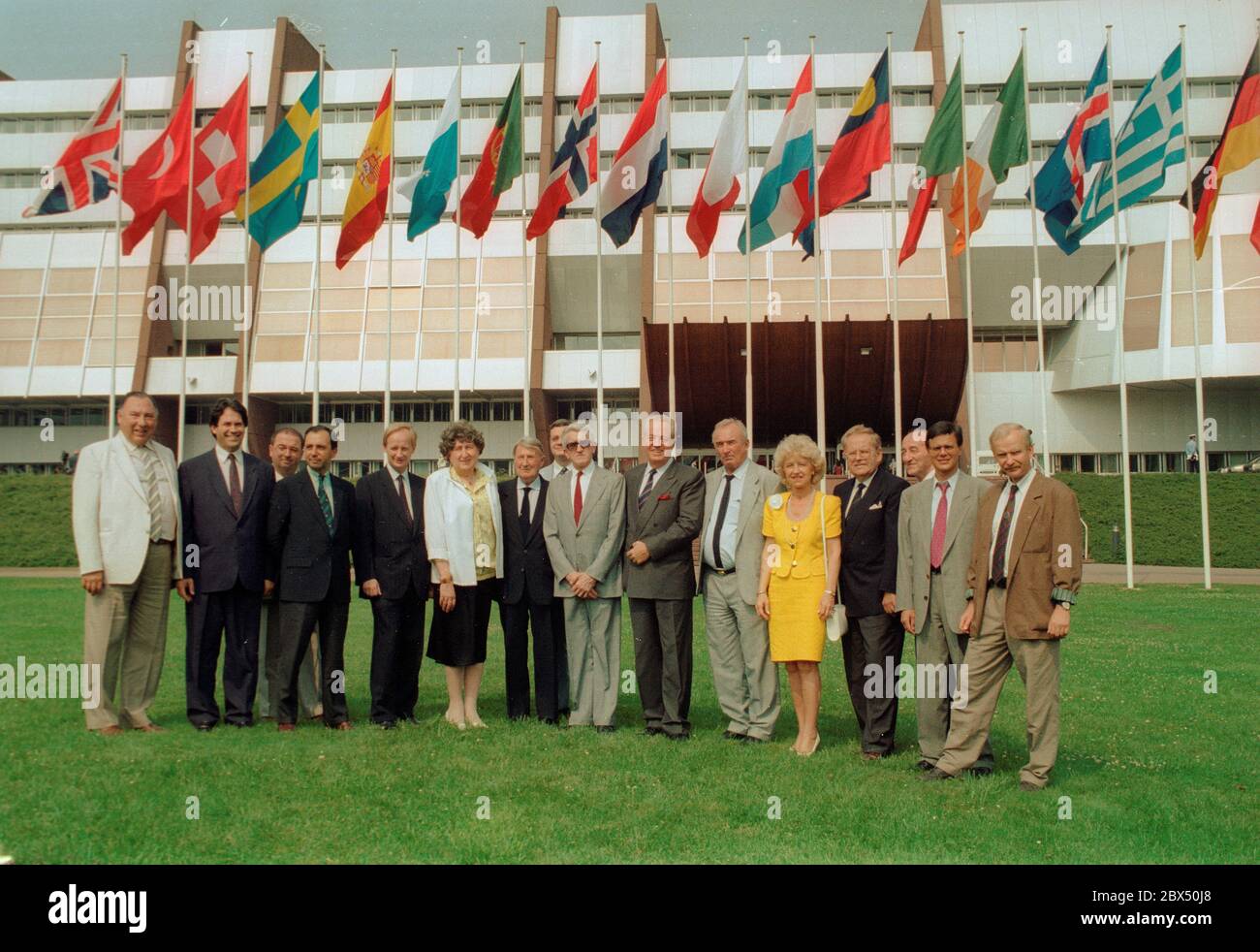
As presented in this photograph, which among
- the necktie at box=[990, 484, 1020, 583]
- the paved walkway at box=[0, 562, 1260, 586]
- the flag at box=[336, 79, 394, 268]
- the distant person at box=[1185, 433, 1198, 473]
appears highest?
the flag at box=[336, 79, 394, 268]

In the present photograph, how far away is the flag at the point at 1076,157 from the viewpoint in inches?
755

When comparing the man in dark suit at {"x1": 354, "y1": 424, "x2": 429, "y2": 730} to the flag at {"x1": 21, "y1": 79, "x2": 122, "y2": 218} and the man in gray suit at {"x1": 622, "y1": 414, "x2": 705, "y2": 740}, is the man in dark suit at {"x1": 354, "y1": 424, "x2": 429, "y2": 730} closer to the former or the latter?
the man in gray suit at {"x1": 622, "y1": 414, "x2": 705, "y2": 740}

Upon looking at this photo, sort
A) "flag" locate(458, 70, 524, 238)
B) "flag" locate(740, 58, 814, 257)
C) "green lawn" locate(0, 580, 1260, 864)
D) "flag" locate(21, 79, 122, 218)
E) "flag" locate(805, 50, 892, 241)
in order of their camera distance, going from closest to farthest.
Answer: "green lawn" locate(0, 580, 1260, 864) → "flag" locate(21, 79, 122, 218) → "flag" locate(805, 50, 892, 241) → "flag" locate(740, 58, 814, 257) → "flag" locate(458, 70, 524, 238)

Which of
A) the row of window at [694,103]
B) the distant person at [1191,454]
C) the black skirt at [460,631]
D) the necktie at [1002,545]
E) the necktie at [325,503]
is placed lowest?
the black skirt at [460,631]

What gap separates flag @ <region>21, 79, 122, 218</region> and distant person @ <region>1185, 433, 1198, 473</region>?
30855mm

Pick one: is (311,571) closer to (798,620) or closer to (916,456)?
(798,620)

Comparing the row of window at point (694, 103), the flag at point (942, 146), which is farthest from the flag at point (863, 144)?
the row of window at point (694, 103)

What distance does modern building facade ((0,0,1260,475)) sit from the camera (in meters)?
34.0

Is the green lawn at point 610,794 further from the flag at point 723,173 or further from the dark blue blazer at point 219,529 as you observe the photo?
the flag at point 723,173

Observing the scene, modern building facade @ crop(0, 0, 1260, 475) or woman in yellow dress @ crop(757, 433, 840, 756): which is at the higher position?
modern building facade @ crop(0, 0, 1260, 475)

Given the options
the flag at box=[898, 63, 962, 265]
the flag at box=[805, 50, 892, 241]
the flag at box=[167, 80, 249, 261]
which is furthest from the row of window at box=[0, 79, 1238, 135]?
the flag at box=[167, 80, 249, 261]

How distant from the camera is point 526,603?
325 inches

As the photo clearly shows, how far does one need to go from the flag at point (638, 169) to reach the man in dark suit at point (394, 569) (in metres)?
11.5
